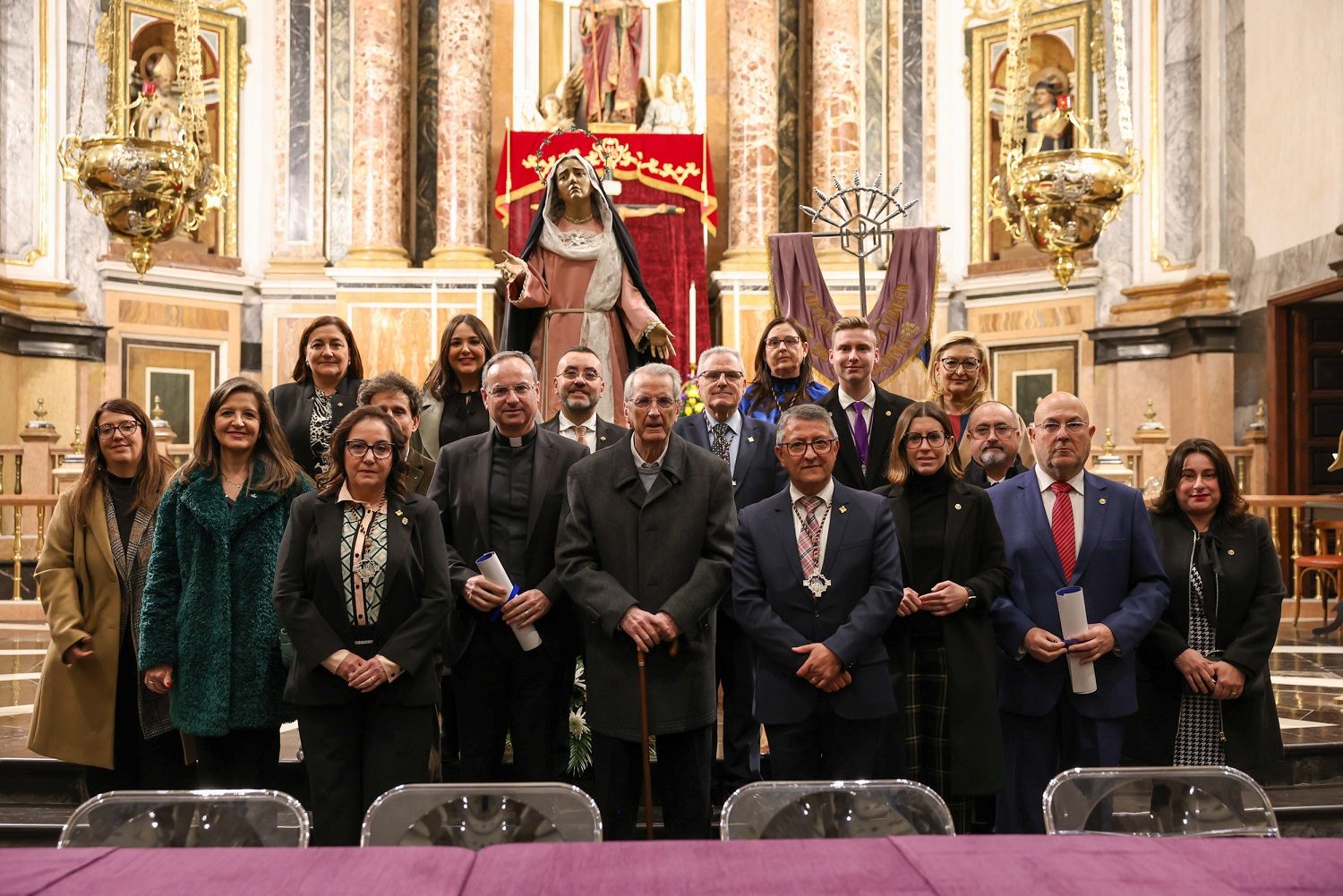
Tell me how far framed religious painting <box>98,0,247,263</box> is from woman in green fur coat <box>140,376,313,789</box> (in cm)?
958

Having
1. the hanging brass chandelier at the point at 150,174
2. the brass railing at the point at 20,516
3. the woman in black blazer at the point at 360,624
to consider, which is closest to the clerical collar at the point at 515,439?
the woman in black blazer at the point at 360,624

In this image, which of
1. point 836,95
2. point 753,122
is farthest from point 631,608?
point 836,95

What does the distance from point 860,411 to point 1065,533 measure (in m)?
0.93

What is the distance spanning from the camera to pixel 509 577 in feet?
13.4

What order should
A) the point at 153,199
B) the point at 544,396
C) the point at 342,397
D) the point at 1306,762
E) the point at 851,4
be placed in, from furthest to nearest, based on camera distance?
the point at 851,4 < the point at 153,199 < the point at 544,396 < the point at 1306,762 < the point at 342,397

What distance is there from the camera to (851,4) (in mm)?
12922

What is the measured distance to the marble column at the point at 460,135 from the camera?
1284 centimetres

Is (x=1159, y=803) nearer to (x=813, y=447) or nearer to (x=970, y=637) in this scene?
(x=970, y=637)

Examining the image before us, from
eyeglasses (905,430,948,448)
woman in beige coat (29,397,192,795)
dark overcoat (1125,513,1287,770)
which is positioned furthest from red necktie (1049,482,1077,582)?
woman in beige coat (29,397,192,795)

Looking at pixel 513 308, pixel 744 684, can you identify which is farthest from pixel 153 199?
pixel 744 684

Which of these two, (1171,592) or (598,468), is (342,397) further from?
(1171,592)

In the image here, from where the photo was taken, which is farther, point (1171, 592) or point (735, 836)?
point (1171, 592)

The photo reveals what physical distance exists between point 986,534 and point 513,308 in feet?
9.02

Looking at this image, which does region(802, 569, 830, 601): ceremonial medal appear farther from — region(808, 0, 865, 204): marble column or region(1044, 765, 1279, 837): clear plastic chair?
region(808, 0, 865, 204): marble column
